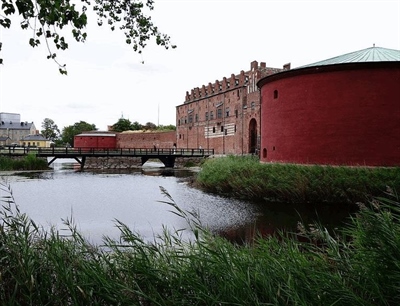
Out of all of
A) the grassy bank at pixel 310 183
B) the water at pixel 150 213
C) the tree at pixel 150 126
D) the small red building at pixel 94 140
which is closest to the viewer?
the water at pixel 150 213

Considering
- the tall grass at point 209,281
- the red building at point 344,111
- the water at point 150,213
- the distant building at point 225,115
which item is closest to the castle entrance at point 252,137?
the distant building at point 225,115

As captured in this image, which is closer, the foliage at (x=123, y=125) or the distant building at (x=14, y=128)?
the foliage at (x=123, y=125)

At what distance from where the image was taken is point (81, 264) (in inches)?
101

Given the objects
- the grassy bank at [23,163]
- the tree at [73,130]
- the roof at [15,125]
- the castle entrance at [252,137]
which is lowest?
the grassy bank at [23,163]

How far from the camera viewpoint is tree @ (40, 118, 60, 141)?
90.7m

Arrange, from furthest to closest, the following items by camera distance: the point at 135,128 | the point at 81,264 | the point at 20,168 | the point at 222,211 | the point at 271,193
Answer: the point at 135,128 → the point at 20,168 → the point at 271,193 → the point at 222,211 → the point at 81,264

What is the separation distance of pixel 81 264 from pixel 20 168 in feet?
85.3

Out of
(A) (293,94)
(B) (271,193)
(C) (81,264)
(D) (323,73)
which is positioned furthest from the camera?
(A) (293,94)

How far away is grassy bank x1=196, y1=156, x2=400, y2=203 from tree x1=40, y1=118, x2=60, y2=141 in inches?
3368

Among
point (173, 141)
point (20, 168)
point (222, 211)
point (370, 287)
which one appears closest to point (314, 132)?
point (222, 211)

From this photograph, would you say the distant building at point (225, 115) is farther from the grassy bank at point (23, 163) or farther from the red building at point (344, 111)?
the grassy bank at point (23, 163)

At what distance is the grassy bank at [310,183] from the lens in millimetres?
10938

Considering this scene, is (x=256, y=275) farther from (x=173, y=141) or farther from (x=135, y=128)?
(x=135, y=128)

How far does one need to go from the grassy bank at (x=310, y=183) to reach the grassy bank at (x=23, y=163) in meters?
17.4
